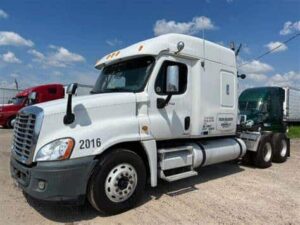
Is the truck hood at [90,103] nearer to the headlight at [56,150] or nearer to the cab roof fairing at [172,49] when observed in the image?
the headlight at [56,150]

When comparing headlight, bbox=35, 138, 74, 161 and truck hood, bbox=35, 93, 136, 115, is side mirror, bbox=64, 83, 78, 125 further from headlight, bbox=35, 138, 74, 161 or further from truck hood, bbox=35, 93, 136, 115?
headlight, bbox=35, 138, 74, 161

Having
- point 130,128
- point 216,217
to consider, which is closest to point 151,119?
point 130,128

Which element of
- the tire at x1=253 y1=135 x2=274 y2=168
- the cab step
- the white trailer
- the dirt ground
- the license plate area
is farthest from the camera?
the white trailer

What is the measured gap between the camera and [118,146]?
4941 mm

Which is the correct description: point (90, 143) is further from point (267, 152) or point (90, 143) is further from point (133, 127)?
point (267, 152)

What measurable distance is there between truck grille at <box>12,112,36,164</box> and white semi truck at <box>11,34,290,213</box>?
15mm

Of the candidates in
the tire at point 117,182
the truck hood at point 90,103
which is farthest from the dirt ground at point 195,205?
the truck hood at point 90,103

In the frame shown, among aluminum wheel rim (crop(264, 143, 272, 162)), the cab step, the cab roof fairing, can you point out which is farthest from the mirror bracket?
aluminum wheel rim (crop(264, 143, 272, 162))

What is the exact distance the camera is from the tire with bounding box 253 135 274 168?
8391 mm

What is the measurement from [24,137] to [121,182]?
1634mm

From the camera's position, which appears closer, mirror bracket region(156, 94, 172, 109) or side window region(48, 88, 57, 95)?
mirror bracket region(156, 94, 172, 109)

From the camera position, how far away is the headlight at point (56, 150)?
4266 mm

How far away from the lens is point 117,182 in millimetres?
4727

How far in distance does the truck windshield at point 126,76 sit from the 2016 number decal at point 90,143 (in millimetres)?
1236
